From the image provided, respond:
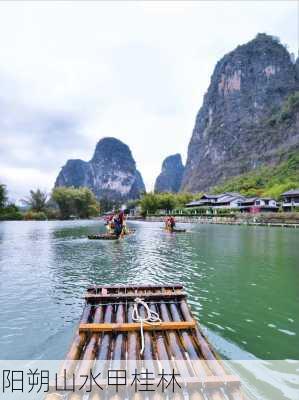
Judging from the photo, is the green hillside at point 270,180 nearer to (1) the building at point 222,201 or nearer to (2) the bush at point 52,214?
(1) the building at point 222,201

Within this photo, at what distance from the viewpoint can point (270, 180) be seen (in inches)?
4469

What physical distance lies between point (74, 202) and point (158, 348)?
359ft

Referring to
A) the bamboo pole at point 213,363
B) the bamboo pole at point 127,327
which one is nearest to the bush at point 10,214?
the bamboo pole at point 127,327

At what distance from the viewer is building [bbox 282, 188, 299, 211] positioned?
75125 millimetres

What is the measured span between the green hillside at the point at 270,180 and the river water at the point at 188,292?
268 ft

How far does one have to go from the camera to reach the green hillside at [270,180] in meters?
97.2

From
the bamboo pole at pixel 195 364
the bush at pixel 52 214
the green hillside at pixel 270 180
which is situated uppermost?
the green hillside at pixel 270 180

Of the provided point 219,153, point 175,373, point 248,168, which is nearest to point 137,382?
point 175,373

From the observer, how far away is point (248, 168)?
146 metres

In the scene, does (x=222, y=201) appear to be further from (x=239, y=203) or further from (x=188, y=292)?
(x=188, y=292)

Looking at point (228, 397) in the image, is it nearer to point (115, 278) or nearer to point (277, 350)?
point (277, 350)

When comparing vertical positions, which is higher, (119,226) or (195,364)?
(119,226)

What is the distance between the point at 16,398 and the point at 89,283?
26.9ft

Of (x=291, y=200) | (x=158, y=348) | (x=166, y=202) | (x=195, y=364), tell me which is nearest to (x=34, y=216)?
(x=166, y=202)
